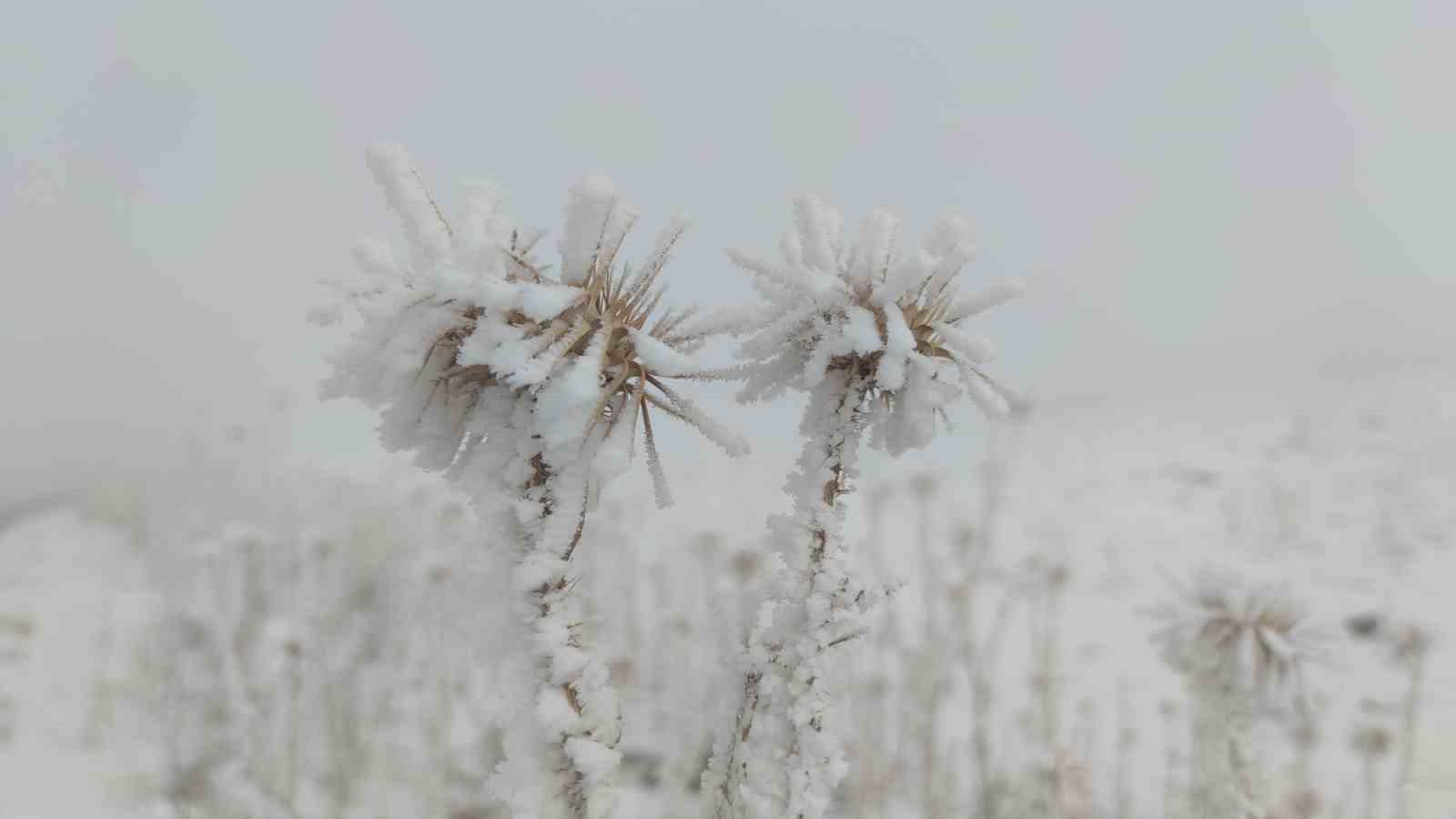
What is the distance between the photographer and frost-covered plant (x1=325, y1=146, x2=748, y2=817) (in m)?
1.54

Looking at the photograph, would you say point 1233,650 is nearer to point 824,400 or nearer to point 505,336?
point 824,400

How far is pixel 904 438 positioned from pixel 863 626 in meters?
0.43

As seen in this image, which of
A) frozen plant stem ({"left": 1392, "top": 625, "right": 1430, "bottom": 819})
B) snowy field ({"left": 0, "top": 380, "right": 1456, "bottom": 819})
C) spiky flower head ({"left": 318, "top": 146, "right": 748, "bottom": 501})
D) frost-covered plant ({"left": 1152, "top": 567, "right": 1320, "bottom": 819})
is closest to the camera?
spiky flower head ({"left": 318, "top": 146, "right": 748, "bottom": 501})

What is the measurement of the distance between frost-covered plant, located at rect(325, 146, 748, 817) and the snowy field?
151 mm

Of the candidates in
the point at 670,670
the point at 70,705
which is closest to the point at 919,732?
the point at 670,670

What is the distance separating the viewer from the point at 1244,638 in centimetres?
421

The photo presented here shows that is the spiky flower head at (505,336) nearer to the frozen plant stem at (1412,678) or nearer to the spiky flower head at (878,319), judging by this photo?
the spiky flower head at (878,319)

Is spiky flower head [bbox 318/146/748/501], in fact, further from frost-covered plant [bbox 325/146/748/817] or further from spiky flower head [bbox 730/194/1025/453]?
spiky flower head [bbox 730/194/1025/453]

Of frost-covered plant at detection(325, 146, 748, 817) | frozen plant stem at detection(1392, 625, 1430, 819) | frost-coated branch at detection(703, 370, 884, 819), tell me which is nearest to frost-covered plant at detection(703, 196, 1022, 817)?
frost-coated branch at detection(703, 370, 884, 819)

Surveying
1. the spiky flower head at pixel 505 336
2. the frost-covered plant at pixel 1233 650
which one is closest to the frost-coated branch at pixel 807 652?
the spiky flower head at pixel 505 336

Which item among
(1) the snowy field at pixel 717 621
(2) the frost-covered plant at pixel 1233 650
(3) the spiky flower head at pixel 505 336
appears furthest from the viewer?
(1) the snowy field at pixel 717 621

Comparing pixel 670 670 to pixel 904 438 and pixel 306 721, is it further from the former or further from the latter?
pixel 904 438

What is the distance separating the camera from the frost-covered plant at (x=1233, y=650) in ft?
13.3

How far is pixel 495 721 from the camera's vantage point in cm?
168
